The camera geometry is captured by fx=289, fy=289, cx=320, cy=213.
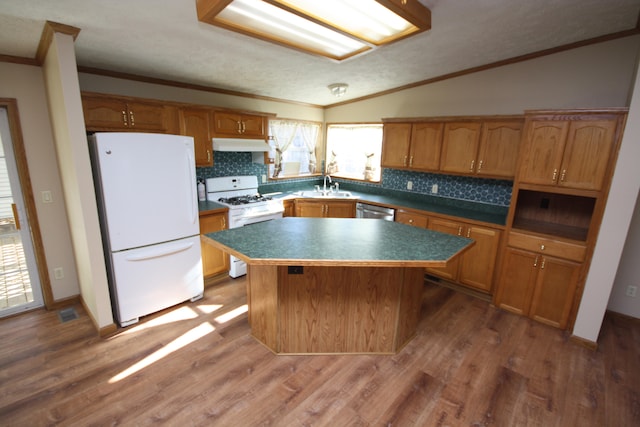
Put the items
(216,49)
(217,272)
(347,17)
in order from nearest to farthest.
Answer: (347,17), (216,49), (217,272)

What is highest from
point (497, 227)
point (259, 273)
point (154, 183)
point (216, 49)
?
point (216, 49)

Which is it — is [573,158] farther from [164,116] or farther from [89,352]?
[89,352]

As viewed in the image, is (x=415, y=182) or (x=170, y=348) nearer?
(x=170, y=348)

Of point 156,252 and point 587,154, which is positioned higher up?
point 587,154

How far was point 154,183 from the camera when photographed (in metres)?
2.62

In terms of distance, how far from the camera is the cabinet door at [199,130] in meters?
3.26

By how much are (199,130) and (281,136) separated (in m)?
1.59

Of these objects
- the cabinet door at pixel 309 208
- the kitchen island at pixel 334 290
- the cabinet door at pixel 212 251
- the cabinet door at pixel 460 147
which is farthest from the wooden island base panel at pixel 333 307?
the cabinet door at pixel 309 208

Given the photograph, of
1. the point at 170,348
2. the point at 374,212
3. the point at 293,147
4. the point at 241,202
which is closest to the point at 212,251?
the point at 241,202

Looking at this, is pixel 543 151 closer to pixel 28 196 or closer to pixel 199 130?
pixel 199 130

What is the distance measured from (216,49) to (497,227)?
329 cm

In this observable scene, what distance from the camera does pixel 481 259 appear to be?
3.27 meters

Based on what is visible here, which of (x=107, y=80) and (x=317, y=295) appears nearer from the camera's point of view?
(x=317, y=295)

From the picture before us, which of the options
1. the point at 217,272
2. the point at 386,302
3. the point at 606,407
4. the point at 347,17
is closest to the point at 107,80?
the point at 217,272
